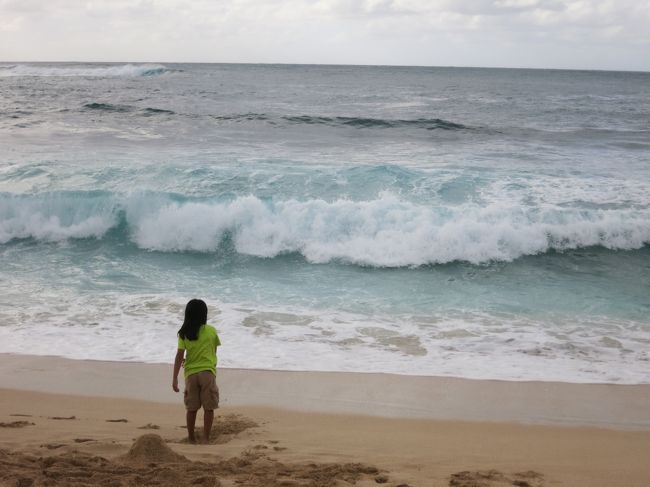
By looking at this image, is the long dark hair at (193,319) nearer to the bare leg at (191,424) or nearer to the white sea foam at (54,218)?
the bare leg at (191,424)

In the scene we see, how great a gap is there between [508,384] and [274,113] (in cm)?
2613

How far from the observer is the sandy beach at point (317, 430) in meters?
4.30

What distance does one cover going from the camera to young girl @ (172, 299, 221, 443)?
5.09 metres

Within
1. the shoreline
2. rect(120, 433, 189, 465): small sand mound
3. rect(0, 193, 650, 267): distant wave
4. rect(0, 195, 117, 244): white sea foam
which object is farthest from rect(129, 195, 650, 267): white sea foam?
rect(120, 433, 189, 465): small sand mound

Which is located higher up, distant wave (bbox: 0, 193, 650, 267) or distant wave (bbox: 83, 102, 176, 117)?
distant wave (bbox: 83, 102, 176, 117)

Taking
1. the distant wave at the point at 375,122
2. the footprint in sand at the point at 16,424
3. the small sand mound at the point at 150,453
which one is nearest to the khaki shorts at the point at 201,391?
the small sand mound at the point at 150,453

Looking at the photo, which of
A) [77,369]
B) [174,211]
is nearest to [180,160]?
[174,211]

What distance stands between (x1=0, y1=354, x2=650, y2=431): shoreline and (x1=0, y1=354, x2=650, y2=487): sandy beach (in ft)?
0.06

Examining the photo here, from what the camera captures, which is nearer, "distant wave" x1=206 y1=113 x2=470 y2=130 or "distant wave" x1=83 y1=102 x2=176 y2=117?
"distant wave" x1=206 y1=113 x2=470 y2=130

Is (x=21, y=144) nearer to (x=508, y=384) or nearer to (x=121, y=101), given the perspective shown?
(x=121, y=101)

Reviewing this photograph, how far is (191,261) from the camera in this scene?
489 inches

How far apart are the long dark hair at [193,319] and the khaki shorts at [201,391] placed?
1.06ft

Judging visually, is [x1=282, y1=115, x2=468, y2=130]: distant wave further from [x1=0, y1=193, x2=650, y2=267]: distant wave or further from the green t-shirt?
the green t-shirt

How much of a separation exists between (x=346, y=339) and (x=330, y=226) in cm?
568
